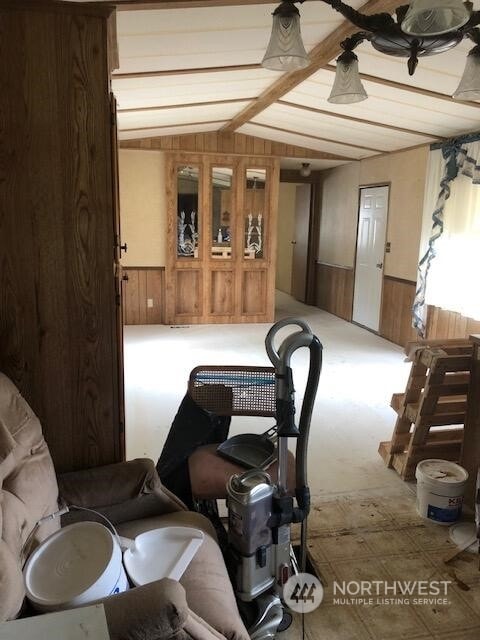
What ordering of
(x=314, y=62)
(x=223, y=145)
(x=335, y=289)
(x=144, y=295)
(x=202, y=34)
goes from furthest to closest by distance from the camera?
(x=335, y=289) < (x=144, y=295) < (x=223, y=145) < (x=314, y=62) < (x=202, y=34)

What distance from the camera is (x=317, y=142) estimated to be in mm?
6137

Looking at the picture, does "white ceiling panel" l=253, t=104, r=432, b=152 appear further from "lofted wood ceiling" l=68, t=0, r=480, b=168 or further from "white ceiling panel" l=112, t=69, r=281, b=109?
"white ceiling panel" l=112, t=69, r=281, b=109

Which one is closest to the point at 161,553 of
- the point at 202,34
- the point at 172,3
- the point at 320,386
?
the point at 172,3

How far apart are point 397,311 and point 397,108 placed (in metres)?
2.44

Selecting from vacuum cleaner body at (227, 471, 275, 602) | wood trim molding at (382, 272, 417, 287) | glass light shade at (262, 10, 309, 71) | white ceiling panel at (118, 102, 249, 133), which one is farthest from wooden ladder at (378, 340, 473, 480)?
white ceiling panel at (118, 102, 249, 133)

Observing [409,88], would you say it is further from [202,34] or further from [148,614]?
[148,614]

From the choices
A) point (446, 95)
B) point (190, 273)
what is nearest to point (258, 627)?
point (446, 95)

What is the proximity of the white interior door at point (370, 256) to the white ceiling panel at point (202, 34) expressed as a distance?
3.36 metres

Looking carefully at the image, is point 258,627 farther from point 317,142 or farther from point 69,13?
point 317,142

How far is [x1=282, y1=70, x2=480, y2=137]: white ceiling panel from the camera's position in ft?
12.6

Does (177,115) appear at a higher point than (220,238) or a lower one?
higher

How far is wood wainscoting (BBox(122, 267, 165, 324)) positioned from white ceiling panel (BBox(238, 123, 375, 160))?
2.10m

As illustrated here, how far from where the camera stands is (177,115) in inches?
197

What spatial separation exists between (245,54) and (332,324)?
Answer: 4.39 metres
